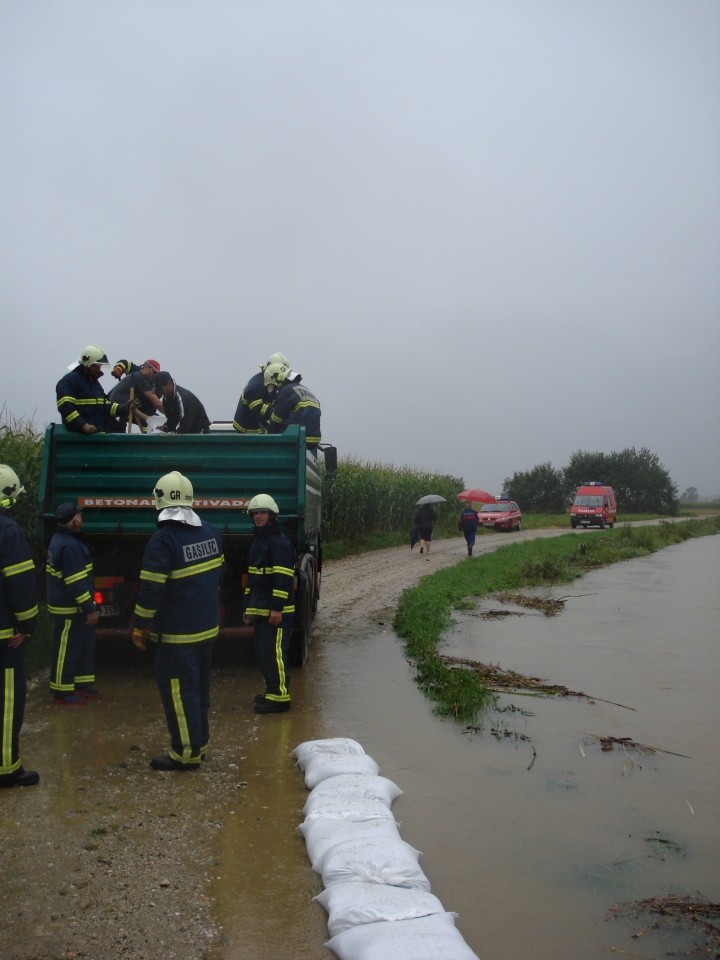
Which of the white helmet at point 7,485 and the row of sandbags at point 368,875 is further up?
the white helmet at point 7,485

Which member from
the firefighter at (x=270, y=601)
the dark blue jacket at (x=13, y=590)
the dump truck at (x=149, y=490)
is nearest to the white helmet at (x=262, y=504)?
the firefighter at (x=270, y=601)

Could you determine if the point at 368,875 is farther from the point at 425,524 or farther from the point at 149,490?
the point at 425,524

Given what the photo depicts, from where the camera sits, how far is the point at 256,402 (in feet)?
35.0

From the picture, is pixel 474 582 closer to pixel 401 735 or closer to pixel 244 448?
pixel 244 448

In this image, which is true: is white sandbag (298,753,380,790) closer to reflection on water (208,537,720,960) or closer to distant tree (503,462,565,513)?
reflection on water (208,537,720,960)

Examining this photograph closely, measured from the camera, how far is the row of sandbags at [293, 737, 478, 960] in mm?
3432

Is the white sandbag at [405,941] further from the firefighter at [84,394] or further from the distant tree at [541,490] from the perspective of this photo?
the distant tree at [541,490]

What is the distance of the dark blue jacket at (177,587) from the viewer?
5836mm

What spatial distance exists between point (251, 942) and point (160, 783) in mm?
2143

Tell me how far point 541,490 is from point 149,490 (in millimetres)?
63549

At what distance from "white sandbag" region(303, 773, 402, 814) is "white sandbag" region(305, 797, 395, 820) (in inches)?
1.7

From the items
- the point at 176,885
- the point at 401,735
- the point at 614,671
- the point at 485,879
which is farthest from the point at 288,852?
the point at 614,671

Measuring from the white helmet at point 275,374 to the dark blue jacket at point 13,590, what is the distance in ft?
16.4

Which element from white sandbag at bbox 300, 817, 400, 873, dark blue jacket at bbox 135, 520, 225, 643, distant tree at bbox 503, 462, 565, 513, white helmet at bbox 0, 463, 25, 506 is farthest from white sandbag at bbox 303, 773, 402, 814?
distant tree at bbox 503, 462, 565, 513
